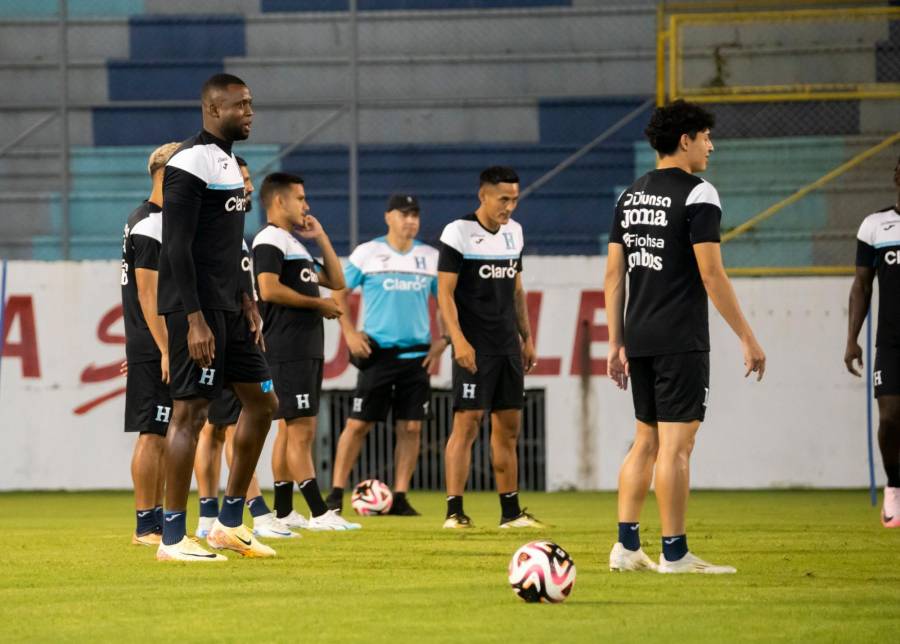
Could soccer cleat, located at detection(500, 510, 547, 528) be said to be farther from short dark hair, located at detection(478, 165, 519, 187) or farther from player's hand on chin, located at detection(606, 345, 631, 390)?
player's hand on chin, located at detection(606, 345, 631, 390)

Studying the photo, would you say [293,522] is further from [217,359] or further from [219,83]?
[219,83]

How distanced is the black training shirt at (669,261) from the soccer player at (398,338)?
4.72 meters

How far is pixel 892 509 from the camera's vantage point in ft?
32.5

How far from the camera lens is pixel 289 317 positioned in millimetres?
10203

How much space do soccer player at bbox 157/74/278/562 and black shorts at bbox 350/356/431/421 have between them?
4.14m

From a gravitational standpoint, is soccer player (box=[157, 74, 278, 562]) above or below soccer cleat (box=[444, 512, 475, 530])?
above

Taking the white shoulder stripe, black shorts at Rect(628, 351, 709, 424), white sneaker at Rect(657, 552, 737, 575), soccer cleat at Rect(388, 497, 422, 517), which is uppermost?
the white shoulder stripe

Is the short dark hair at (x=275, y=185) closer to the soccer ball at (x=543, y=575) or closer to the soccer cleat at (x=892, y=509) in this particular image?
the soccer cleat at (x=892, y=509)

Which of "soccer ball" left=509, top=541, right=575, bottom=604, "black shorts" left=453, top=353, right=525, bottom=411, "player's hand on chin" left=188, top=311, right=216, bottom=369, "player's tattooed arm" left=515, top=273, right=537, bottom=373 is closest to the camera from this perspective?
"soccer ball" left=509, top=541, right=575, bottom=604

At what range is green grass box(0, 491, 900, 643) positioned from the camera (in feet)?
16.9

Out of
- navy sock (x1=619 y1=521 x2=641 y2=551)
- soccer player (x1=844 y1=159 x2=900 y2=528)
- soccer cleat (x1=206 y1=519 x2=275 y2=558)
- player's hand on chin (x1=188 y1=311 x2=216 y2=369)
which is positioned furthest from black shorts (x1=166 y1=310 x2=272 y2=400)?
soccer player (x1=844 y1=159 x2=900 y2=528)

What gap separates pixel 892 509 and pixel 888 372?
89cm

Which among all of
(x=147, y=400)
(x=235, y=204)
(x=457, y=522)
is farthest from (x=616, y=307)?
(x=457, y=522)

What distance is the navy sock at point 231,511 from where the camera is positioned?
7.72 metres
